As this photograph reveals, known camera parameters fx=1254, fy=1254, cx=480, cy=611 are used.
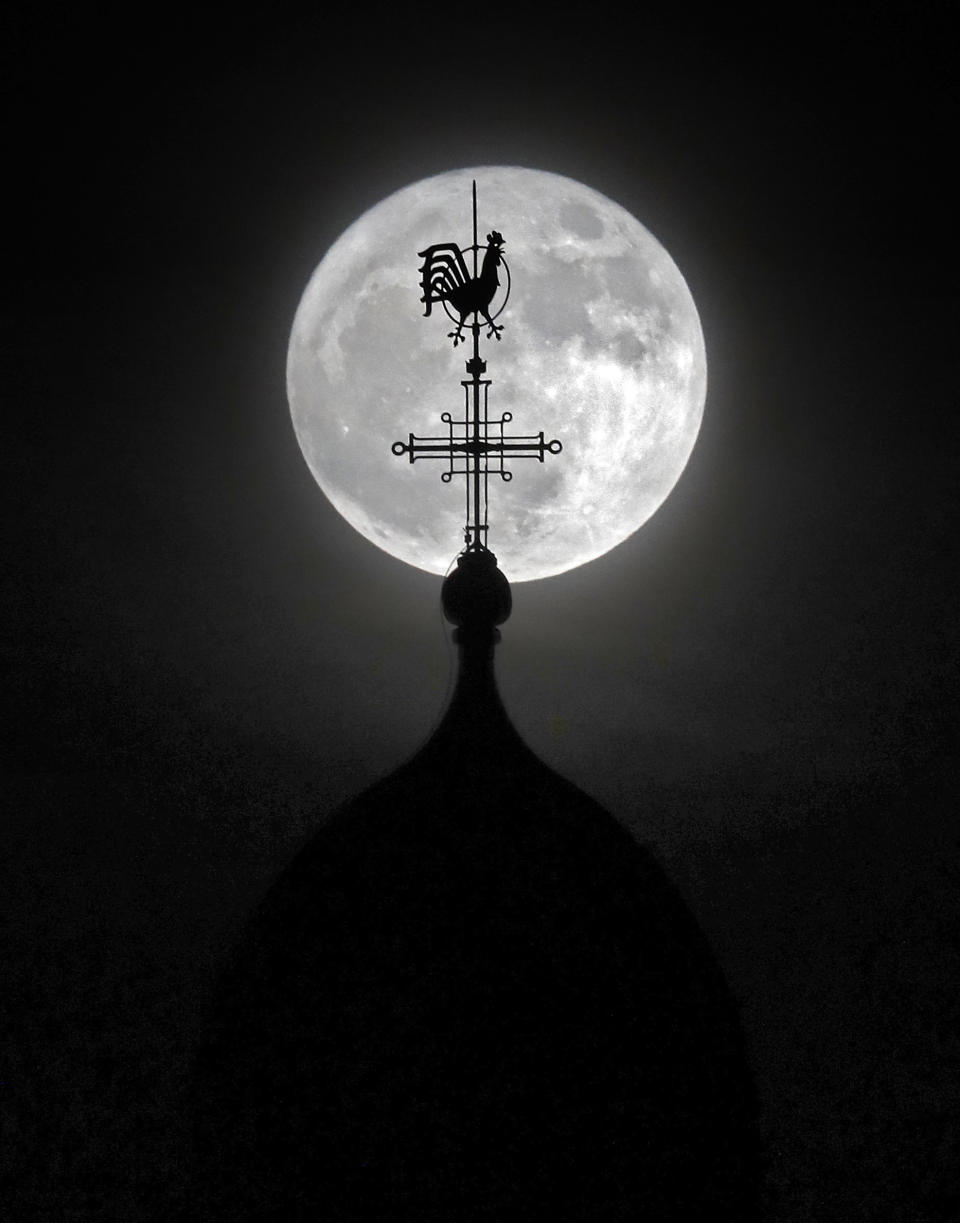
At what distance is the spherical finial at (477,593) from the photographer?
313 cm

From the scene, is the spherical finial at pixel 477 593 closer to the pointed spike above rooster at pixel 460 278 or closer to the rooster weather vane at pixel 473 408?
the rooster weather vane at pixel 473 408

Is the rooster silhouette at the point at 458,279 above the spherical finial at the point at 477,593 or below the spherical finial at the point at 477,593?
above

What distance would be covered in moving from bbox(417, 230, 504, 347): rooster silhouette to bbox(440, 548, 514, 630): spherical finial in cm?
62

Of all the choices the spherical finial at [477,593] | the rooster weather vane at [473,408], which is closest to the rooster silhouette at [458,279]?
the rooster weather vane at [473,408]

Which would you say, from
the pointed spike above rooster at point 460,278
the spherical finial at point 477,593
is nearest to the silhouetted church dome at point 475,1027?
the spherical finial at point 477,593

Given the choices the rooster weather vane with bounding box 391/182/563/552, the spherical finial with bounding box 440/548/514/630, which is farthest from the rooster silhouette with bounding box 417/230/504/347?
the spherical finial with bounding box 440/548/514/630

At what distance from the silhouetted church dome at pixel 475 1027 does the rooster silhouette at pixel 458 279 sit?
2.23 ft

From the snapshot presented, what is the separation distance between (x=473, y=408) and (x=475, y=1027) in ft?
4.95

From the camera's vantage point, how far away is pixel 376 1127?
9.58ft

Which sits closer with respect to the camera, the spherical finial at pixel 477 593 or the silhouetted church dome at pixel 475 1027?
the silhouetted church dome at pixel 475 1027

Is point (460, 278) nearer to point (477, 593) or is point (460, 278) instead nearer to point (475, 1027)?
point (477, 593)

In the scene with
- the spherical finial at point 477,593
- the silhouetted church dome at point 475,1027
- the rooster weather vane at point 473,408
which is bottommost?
the silhouetted church dome at point 475,1027

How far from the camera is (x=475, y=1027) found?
9.68 ft

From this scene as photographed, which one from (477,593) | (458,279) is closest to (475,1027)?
(477,593)
